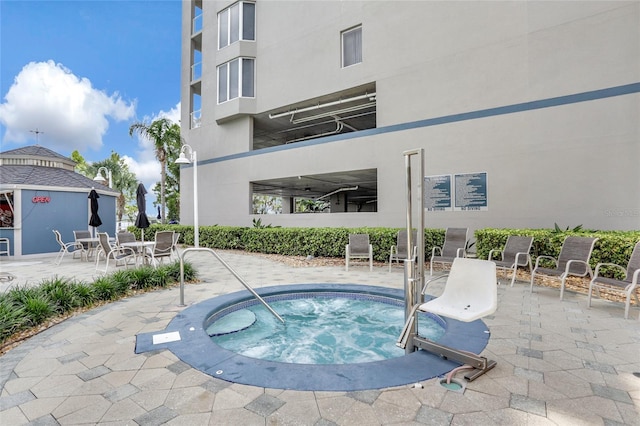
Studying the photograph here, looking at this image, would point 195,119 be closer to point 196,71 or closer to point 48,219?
point 196,71

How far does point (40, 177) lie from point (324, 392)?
14.2 meters

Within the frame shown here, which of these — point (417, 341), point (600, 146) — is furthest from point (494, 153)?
point (417, 341)

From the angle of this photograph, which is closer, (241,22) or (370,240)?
(370,240)

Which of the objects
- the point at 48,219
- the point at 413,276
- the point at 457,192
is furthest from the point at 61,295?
the point at 48,219

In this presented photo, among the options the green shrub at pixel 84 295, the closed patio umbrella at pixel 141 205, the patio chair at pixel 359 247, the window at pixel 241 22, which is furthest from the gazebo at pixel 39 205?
the patio chair at pixel 359 247

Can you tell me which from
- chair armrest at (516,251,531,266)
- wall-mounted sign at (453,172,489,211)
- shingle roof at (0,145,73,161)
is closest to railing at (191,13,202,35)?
shingle roof at (0,145,73,161)

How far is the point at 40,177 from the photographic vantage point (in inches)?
457

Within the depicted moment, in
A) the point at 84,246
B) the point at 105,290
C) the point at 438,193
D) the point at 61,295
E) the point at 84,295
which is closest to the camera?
the point at 61,295

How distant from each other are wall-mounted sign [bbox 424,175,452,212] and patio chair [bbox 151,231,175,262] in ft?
22.1

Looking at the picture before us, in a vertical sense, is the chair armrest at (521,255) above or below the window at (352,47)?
below

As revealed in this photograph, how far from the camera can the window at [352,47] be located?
10.9 metres

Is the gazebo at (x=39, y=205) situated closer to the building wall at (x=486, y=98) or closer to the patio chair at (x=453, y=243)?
the building wall at (x=486, y=98)

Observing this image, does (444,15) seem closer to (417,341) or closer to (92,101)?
(417,341)

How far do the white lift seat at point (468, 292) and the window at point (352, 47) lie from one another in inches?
384
